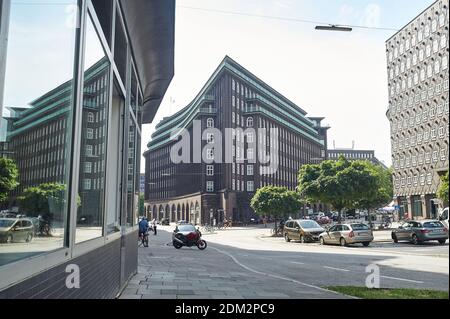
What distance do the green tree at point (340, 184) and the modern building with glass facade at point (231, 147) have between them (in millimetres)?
40900

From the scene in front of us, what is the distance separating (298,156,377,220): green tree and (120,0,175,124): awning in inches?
964

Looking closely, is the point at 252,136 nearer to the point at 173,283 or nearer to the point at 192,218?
the point at 192,218

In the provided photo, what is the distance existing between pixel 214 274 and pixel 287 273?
7.57ft

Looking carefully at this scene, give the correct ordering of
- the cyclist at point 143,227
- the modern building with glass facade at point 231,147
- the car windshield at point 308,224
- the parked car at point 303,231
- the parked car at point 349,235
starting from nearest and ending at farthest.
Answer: the cyclist at point 143,227 → the parked car at point 349,235 → the parked car at point 303,231 → the car windshield at point 308,224 → the modern building with glass facade at point 231,147

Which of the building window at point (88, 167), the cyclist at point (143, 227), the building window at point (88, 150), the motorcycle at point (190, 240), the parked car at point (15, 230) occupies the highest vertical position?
the building window at point (88, 150)

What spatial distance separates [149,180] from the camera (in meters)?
117

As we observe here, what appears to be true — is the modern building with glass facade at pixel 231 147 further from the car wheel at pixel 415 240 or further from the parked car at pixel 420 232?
the car wheel at pixel 415 240

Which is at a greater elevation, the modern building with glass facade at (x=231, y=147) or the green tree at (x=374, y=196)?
the modern building with glass facade at (x=231, y=147)

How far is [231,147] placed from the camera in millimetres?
79438

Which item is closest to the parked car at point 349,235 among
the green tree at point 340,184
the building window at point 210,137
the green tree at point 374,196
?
the green tree at point 340,184

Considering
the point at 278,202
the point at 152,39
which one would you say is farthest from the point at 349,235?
the point at 152,39

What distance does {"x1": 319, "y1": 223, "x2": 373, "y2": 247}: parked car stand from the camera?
25.9 m

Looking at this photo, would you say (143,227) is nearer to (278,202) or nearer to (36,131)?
(278,202)

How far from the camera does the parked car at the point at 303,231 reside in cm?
2983
